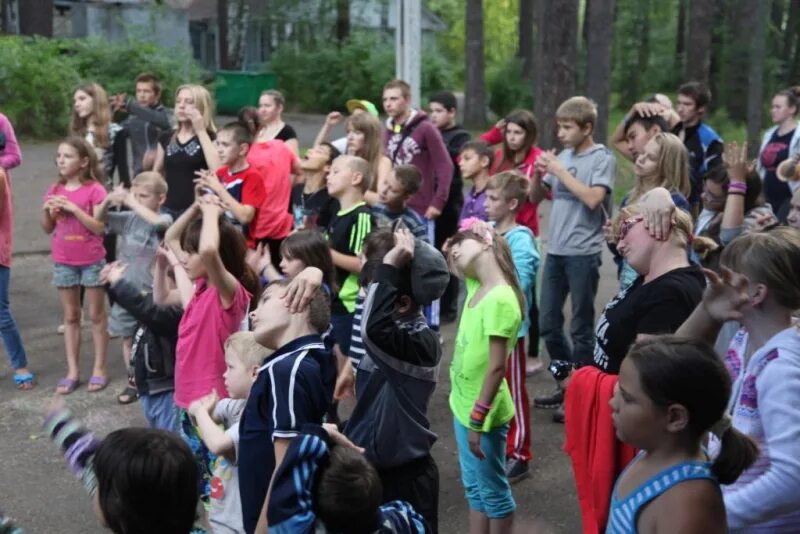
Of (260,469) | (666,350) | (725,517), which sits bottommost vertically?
(260,469)

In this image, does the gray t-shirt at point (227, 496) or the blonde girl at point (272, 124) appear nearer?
the gray t-shirt at point (227, 496)

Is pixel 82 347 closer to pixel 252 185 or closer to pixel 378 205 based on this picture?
pixel 252 185

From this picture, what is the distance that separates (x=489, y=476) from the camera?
14.3 ft

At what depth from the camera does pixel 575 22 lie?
1392 cm

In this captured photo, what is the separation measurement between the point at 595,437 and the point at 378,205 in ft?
10.6

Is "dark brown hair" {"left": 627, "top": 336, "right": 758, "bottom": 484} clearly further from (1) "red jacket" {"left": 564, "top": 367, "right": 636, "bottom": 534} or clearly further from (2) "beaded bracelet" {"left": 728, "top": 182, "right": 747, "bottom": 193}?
(2) "beaded bracelet" {"left": 728, "top": 182, "right": 747, "bottom": 193}

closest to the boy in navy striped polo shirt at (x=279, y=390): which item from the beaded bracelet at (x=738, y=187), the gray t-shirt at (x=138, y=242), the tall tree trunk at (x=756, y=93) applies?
the beaded bracelet at (x=738, y=187)

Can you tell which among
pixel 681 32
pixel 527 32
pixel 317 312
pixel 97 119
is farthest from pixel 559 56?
pixel 681 32

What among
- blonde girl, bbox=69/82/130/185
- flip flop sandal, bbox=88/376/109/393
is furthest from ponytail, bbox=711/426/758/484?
blonde girl, bbox=69/82/130/185

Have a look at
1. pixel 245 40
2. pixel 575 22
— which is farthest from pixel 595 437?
pixel 245 40

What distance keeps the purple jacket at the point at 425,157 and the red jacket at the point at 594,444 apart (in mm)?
4463

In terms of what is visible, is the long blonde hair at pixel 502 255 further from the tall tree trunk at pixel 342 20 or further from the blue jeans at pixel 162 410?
the tall tree trunk at pixel 342 20

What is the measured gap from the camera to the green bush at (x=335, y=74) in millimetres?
30578

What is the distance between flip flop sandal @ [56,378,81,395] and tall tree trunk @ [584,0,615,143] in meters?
10.8
